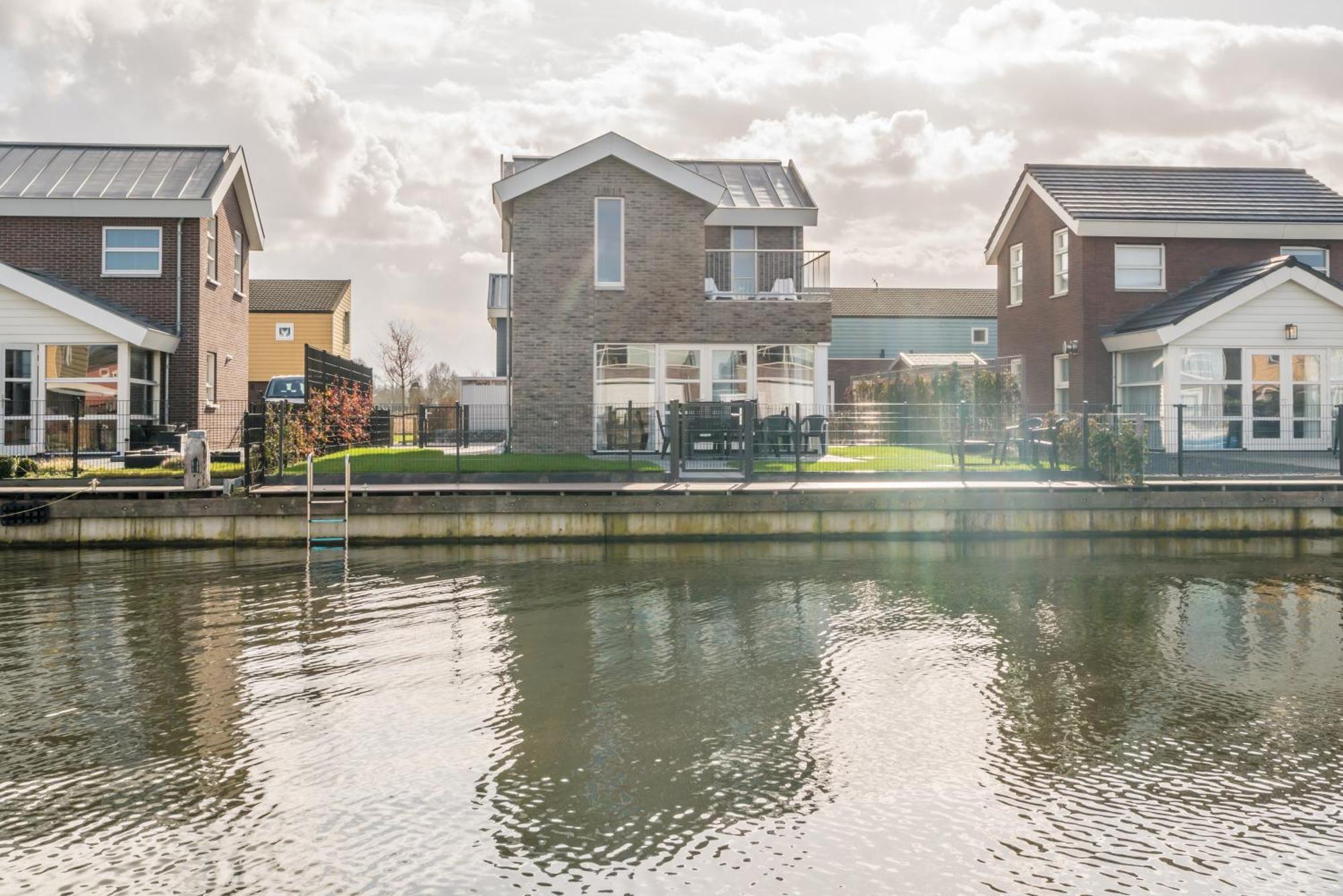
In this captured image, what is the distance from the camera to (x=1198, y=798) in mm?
5891

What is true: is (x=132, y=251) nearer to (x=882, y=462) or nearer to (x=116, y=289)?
(x=116, y=289)

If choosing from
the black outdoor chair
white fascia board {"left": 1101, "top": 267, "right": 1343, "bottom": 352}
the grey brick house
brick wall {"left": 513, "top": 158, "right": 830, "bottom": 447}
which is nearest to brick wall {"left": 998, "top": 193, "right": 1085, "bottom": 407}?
white fascia board {"left": 1101, "top": 267, "right": 1343, "bottom": 352}

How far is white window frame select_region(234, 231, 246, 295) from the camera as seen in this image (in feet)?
96.7

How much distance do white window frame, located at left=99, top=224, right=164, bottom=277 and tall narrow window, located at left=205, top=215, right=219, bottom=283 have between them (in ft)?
3.33

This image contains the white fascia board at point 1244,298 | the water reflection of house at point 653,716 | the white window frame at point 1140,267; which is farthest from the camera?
the white window frame at point 1140,267

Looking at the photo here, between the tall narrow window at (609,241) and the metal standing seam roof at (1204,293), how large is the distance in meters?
12.2

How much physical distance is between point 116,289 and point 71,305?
2.88m

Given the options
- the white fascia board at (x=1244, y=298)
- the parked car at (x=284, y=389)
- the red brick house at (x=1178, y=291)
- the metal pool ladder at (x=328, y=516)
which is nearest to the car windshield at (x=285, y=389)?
the parked car at (x=284, y=389)

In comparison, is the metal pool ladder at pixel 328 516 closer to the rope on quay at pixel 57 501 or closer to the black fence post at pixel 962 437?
the rope on quay at pixel 57 501

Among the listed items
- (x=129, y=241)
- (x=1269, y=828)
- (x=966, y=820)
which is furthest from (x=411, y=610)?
(x=129, y=241)

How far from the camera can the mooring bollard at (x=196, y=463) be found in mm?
17312

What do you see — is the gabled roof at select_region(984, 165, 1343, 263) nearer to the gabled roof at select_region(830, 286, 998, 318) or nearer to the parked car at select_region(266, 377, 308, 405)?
the gabled roof at select_region(830, 286, 998, 318)

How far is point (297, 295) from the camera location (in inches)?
1809

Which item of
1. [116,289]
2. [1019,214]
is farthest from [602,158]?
[1019,214]
